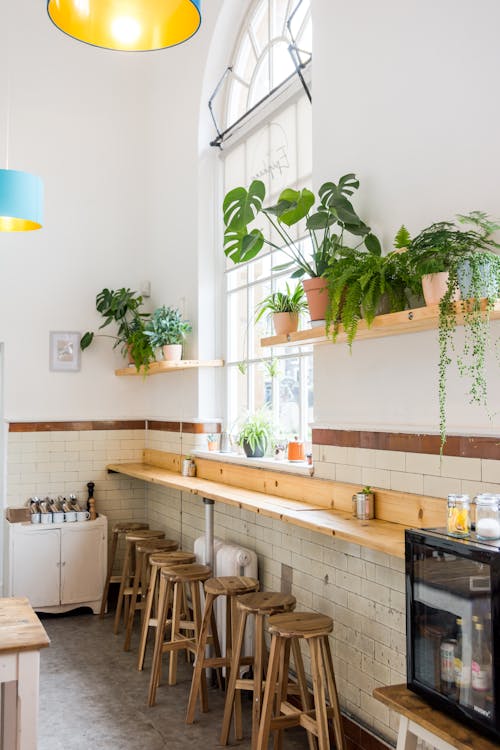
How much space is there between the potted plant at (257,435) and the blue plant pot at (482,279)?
2.48 meters

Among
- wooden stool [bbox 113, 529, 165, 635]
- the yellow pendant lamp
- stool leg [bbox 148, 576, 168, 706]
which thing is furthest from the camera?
wooden stool [bbox 113, 529, 165, 635]

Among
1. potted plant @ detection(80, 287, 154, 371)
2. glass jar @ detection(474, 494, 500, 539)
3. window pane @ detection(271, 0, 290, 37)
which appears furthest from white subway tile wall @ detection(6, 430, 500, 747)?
window pane @ detection(271, 0, 290, 37)

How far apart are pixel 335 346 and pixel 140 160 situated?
157 inches

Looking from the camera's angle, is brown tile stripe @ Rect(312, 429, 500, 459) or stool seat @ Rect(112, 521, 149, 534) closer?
brown tile stripe @ Rect(312, 429, 500, 459)

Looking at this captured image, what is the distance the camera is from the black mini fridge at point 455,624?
2.07m

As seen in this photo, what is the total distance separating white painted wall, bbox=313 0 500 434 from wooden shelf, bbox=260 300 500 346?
9 centimetres

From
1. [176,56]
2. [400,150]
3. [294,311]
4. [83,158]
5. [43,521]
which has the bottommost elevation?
[43,521]

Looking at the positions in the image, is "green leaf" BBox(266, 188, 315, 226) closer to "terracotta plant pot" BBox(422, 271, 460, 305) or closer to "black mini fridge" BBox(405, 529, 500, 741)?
"terracotta plant pot" BBox(422, 271, 460, 305)

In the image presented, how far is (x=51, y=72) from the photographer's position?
6.67m

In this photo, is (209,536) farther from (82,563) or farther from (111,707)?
(82,563)

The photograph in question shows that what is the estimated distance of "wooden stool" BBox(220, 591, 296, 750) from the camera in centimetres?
349

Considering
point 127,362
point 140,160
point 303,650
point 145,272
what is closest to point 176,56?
point 140,160

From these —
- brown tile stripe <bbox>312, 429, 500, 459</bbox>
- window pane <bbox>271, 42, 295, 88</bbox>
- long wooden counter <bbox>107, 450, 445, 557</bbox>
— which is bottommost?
long wooden counter <bbox>107, 450, 445, 557</bbox>

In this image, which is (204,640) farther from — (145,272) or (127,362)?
(145,272)
